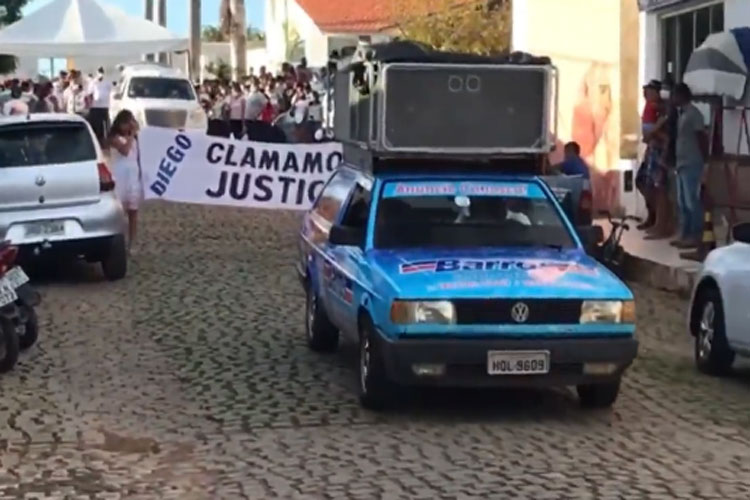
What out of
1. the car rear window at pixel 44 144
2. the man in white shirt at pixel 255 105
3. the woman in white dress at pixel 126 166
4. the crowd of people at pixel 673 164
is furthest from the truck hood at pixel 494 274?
the man in white shirt at pixel 255 105

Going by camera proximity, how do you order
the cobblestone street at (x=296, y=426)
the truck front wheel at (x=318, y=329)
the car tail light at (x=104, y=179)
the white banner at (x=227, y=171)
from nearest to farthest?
1. the cobblestone street at (x=296, y=426)
2. the truck front wheel at (x=318, y=329)
3. the car tail light at (x=104, y=179)
4. the white banner at (x=227, y=171)

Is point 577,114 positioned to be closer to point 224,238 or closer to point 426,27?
point 224,238

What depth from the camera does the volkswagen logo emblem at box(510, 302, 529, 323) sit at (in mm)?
8828

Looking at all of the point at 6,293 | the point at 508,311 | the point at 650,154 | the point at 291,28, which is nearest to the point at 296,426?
the point at 508,311

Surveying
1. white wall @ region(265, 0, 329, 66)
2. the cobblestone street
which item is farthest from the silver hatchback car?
white wall @ region(265, 0, 329, 66)

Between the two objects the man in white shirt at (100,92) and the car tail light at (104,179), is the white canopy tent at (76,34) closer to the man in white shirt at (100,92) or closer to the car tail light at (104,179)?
the man in white shirt at (100,92)

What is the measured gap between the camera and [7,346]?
1080cm

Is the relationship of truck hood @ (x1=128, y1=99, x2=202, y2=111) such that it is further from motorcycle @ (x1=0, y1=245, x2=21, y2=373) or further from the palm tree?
motorcycle @ (x1=0, y1=245, x2=21, y2=373)

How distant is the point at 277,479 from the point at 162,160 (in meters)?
14.3

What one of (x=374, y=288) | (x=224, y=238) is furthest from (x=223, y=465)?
(x=224, y=238)

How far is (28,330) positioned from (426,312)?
4046 millimetres

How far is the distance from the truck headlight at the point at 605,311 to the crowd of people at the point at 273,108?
16.6 m

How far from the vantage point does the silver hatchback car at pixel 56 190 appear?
47.8 ft

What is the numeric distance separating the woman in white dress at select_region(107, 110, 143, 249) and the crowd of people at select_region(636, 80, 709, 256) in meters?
6.16
